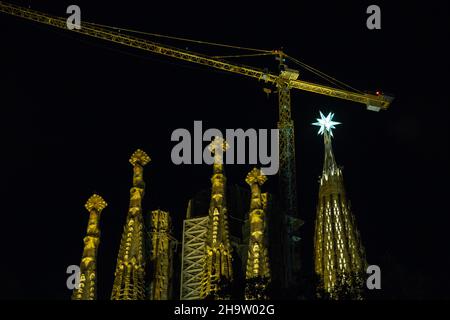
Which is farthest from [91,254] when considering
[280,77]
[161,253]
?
[280,77]

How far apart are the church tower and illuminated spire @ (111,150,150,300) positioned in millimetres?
23178

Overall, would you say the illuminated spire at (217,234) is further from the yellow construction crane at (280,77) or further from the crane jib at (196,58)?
the crane jib at (196,58)

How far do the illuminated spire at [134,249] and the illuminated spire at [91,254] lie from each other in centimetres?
176

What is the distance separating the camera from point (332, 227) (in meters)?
95.9

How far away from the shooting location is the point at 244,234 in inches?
3002

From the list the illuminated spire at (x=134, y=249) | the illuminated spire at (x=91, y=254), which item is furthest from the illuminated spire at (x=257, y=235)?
the illuminated spire at (x=91, y=254)

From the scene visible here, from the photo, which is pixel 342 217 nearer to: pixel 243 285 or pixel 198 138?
pixel 198 138

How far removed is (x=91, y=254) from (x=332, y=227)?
32.0 metres

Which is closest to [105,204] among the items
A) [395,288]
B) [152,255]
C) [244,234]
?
[152,255]

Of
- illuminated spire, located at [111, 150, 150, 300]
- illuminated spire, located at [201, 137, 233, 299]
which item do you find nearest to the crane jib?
illuminated spire, located at [111, 150, 150, 300]

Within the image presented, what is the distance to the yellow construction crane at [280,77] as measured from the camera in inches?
3629

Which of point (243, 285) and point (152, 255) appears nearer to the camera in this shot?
point (243, 285)

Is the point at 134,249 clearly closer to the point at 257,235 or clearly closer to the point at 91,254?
the point at 91,254
